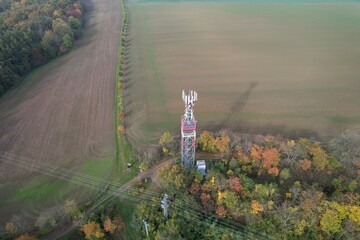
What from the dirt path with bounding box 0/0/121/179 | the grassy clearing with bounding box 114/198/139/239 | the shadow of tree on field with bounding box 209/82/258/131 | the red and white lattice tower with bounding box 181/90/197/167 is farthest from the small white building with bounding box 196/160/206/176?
the dirt path with bounding box 0/0/121/179

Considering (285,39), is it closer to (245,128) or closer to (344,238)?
(245,128)

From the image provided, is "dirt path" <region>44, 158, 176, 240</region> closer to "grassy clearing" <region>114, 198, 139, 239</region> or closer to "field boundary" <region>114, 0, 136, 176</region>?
"grassy clearing" <region>114, 198, 139, 239</region>

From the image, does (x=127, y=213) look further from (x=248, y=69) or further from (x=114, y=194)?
(x=248, y=69)

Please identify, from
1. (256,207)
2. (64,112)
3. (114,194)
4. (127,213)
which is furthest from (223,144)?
(64,112)

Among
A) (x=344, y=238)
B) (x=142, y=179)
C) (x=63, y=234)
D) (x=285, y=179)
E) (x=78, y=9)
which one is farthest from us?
(x=78, y=9)

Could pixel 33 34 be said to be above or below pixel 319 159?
above

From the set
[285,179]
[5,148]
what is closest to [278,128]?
[285,179]

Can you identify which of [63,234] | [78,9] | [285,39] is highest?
[78,9]
